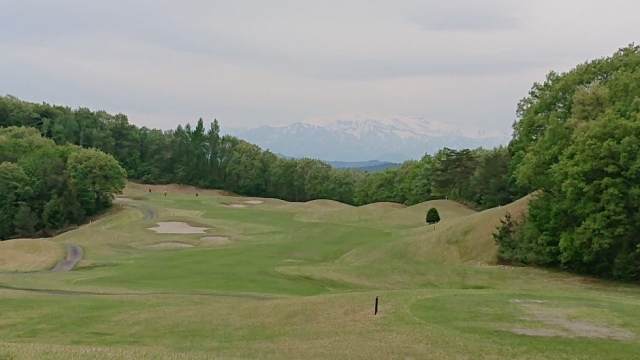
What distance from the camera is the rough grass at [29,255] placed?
4350 centimetres

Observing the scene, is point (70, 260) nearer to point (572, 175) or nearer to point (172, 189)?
point (572, 175)

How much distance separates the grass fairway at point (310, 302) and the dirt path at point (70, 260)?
2.78 ft

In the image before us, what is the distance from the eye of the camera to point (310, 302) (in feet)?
70.9

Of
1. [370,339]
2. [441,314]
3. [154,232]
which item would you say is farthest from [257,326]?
[154,232]

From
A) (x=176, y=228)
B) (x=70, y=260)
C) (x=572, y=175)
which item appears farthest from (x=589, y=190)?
(x=176, y=228)

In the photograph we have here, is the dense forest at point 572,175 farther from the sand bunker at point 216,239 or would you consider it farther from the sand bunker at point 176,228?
the sand bunker at point 216,239

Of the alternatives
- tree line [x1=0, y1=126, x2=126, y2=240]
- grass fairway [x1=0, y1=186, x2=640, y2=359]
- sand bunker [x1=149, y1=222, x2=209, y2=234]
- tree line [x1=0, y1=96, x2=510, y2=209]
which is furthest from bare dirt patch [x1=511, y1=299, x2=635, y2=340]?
tree line [x1=0, y1=96, x2=510, y2=209]

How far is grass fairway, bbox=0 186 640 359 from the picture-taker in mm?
15430

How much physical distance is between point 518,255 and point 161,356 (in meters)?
29.0

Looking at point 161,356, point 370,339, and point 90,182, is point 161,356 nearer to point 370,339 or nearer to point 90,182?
point 370,339

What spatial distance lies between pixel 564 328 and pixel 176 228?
53.6 metres

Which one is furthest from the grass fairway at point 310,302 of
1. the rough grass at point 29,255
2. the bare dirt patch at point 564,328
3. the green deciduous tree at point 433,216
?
the green deciduous tree at point 433,216

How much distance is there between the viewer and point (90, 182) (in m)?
85.5

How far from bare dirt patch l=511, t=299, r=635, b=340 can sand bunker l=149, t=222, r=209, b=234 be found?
4880 cm
